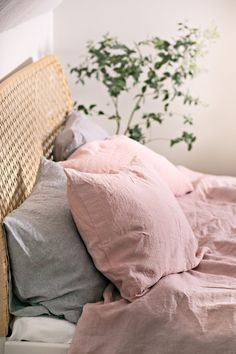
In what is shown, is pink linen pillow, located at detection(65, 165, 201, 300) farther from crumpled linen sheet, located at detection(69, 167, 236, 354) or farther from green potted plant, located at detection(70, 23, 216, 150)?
green potted plant, located at detection(70, 23, 216, 150)

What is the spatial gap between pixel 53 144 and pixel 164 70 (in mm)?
1184

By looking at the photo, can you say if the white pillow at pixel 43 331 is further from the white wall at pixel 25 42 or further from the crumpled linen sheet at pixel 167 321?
the white wall at pixel 25 42

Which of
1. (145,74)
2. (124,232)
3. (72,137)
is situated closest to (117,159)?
(72,137)

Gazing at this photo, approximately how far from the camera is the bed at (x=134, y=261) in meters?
1.80

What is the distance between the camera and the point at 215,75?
3.78 m

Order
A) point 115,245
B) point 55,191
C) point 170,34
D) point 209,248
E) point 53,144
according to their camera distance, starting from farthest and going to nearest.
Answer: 1. point 170,34
2. point 53,144
3. point 209,248
4. point 55,191
5. point 115,245

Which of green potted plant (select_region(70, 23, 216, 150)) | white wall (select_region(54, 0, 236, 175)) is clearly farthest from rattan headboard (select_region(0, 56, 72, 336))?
white wall (select_region(54, 0, 236, 175))

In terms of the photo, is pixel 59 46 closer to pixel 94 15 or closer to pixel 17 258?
pixel 94 15

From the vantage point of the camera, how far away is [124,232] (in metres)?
1.95

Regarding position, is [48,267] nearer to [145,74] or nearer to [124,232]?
[124,232]

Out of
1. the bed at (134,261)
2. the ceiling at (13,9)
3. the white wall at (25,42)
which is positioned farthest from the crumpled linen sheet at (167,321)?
the white wall at (25,42)

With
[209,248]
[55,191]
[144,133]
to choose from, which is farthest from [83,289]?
[144,133]

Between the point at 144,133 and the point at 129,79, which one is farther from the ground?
the point at 129,79

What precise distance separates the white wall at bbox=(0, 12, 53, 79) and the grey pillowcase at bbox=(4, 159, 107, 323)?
855 mm
